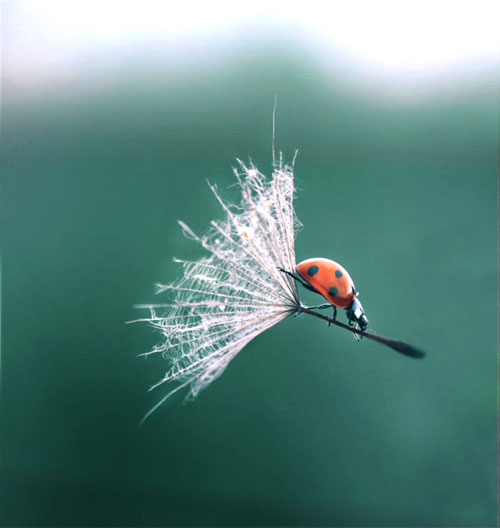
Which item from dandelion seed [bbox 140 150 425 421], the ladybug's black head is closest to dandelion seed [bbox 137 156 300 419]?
dandelion seed [bbox 140 150 425 421]

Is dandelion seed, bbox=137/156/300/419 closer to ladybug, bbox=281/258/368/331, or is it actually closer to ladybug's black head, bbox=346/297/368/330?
ladybug, bbox=281/258/368/331

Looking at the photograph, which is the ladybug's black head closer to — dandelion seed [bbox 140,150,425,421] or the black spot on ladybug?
dandelion seed [bbox 140,150,425,421]

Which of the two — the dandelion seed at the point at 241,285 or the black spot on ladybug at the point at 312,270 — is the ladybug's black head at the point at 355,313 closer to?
the dandelion seed at the point at 241,285

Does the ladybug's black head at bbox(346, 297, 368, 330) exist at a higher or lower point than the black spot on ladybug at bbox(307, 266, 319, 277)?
lower

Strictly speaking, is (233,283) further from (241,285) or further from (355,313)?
(355,313)

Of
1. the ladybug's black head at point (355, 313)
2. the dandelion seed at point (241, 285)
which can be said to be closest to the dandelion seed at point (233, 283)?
the dandelion seed at point (241, 285)

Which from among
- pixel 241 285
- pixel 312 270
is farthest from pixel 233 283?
pixel 312 270

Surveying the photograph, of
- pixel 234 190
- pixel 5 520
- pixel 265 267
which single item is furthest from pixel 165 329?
pixel 5 520

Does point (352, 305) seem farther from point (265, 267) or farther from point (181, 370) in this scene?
point (181, 370)

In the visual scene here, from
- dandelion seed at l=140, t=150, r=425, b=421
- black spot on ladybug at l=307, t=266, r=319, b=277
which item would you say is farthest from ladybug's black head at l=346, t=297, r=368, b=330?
black spot on ladybug at l=307, t=266, r=319, b=277
